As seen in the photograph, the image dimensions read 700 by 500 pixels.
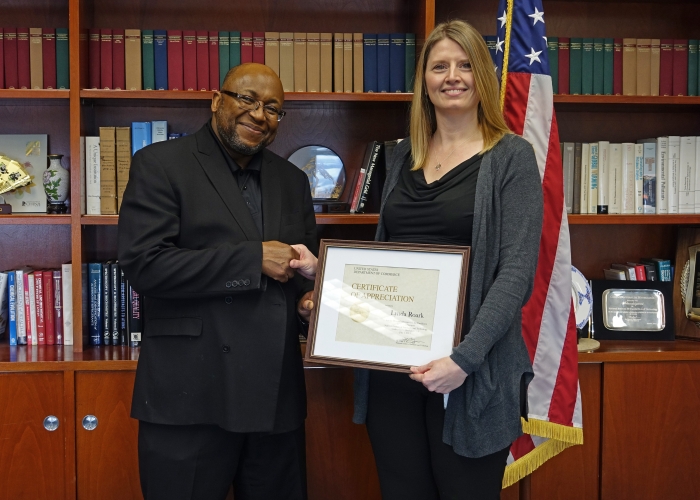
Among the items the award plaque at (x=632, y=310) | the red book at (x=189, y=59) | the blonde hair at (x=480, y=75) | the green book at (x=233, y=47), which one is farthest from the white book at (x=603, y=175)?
the red book at (x=189, y=59)

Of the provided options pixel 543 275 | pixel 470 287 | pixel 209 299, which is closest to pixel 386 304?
pixel 470 287

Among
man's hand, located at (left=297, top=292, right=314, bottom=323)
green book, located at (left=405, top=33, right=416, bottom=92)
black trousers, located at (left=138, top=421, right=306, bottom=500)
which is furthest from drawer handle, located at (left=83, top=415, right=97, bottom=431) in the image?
green book, located at (left=405, top=33, right=416, bottom=92)

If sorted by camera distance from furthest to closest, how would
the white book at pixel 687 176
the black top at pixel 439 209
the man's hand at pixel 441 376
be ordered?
the white book at pixel 687 176 → the black top at pixel 439 209 → the man's hand at pixel 441 376

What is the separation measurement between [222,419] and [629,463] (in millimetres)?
1541

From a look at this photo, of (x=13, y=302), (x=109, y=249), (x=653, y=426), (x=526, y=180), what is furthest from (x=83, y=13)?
(x=653, y=426)

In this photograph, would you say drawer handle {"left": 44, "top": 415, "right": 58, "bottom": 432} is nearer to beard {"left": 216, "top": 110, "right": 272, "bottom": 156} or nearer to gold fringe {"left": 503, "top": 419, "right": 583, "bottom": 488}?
beard {"left": 216, "top": 110, "right": 272, "bottom": 156}

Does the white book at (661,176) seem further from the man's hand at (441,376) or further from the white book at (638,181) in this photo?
the man's hand at (441,376)

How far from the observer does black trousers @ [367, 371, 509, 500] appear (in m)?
1.69

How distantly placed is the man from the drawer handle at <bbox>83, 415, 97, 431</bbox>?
57 centimetres

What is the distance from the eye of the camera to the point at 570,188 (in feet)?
9.08

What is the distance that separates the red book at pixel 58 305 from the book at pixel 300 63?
112 cm

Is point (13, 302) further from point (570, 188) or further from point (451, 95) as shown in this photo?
point (570, 188)

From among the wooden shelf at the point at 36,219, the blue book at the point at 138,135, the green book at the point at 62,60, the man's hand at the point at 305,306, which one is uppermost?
the green book at the point at 62,60

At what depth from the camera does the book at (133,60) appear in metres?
2.62
